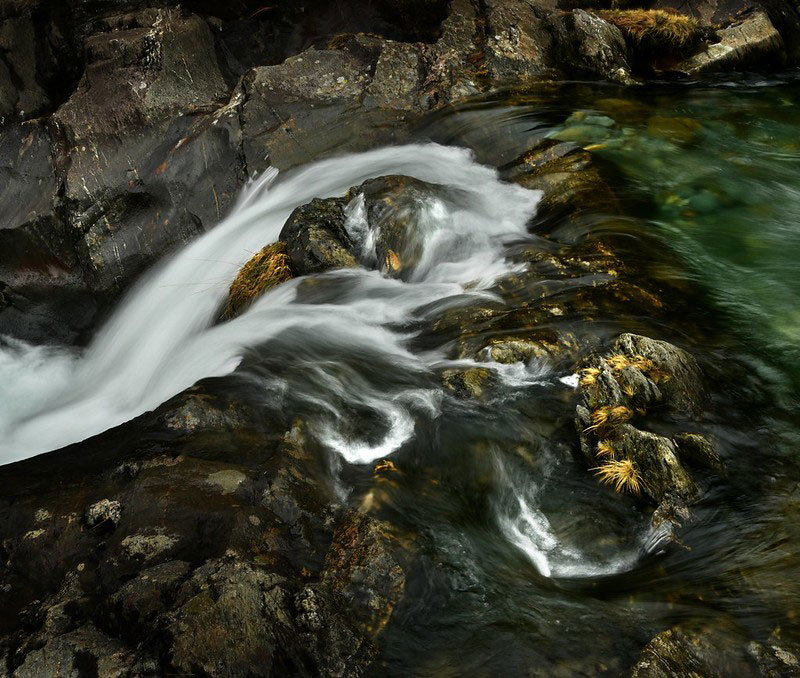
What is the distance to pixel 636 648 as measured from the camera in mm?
4023

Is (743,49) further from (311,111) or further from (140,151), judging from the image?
(140,151)

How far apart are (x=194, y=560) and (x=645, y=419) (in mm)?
3574

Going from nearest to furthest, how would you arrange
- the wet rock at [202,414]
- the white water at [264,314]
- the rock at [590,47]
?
1. the wet rock at [202,414]
2. the white water at [264,314]
3. the rock at [590,47]

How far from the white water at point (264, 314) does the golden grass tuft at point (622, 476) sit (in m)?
1.47

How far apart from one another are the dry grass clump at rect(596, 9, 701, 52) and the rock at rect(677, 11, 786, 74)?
14.4 inches

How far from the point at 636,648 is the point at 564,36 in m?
11.0

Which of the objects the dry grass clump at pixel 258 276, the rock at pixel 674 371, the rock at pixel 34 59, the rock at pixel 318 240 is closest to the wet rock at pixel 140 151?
the rock at pixel 34 59

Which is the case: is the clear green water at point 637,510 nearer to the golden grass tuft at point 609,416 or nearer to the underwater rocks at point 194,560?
the golden grass tuft at point 609,416

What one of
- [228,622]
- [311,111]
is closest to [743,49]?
[311,111]

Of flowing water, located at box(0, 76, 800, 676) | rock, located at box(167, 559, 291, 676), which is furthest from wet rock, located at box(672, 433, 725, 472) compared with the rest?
rock, located at box(167, 559, 291, 676)

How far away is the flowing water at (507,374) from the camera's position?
4.35 meters

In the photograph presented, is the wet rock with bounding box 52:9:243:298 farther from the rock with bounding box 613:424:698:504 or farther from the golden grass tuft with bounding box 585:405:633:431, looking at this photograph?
the rock with bounding box 613:424:698:504

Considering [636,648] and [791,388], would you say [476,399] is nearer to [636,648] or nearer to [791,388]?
[636,648]

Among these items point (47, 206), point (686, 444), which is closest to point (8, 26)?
point (47, 206)
